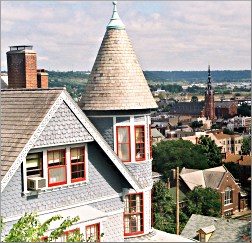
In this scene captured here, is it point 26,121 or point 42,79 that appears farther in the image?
point 42,79

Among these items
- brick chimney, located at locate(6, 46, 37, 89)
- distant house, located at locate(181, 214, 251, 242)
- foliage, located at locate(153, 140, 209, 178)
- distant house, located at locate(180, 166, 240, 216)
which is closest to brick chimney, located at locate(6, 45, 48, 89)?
brick chimney, located at locate(6, 46, 37, 89)

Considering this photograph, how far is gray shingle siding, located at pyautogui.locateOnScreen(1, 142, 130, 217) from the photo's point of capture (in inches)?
445

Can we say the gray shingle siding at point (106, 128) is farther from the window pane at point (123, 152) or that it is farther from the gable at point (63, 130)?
the gable at point (63, 130)

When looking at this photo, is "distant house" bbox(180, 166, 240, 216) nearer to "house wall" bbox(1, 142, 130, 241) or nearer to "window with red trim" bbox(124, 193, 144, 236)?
"window with red trim" bbox(124, 193, 144, 236)

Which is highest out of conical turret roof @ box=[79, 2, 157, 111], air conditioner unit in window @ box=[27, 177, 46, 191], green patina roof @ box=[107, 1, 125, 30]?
green patina roof @ box=[107, 1, 125, 30]

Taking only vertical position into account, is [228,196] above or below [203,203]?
below

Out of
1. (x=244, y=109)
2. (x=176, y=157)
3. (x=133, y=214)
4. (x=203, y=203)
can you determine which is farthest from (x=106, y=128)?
(x=244, y=109)

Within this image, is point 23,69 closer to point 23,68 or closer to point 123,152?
point 23,68

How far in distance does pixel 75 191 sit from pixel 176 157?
69.2 metres

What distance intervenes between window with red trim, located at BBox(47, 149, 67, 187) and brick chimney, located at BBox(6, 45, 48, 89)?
4.89 metres

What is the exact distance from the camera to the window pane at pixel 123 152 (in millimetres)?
14125

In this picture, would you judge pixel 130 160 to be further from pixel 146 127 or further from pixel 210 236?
pixel 210 236

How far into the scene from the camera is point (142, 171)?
47.4 feet

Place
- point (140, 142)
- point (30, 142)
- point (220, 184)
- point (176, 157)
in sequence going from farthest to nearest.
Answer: point (176, 157) < point (220, 184) < point (140, 142) < point (30, 142)
